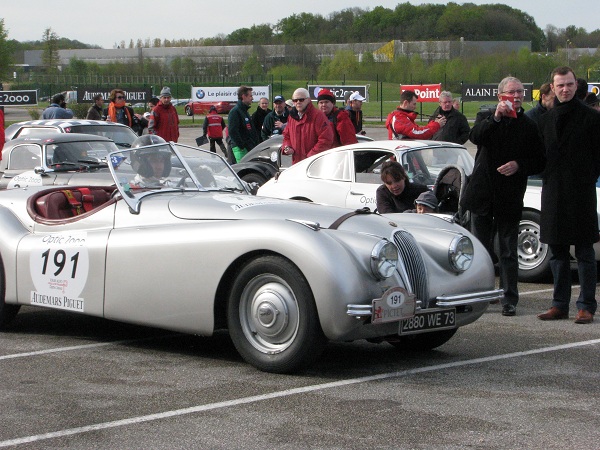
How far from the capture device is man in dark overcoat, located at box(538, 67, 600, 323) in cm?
756

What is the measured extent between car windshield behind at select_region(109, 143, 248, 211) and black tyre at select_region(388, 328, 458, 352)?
1.72 m

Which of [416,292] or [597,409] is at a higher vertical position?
[416,292]

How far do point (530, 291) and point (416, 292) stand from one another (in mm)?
3495

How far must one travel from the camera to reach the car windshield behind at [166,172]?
23.2 ft

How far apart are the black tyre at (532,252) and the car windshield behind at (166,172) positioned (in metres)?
3.55

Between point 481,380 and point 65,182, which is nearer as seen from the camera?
point 481,380

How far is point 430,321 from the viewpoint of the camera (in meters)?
5.98

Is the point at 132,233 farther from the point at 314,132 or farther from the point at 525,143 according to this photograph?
the point at 314,132

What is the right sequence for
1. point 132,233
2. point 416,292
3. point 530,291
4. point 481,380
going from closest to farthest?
point 481,380 < point 416,292 < point 132,233 < point 530,291

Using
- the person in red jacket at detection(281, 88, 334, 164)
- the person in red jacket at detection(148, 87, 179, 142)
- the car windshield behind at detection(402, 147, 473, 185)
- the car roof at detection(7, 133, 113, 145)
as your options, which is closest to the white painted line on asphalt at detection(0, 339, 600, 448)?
the car windshield behind at detection(402, 147, 473, 185)

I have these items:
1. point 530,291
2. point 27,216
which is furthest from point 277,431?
point 530,291

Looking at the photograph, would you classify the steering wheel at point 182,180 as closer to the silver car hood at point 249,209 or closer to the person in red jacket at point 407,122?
the silver car hood at point 249,209

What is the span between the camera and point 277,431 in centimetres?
463

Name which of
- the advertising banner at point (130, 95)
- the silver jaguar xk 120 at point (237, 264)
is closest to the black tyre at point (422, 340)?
the silver jaguar xk 120 at point (237, 264)
